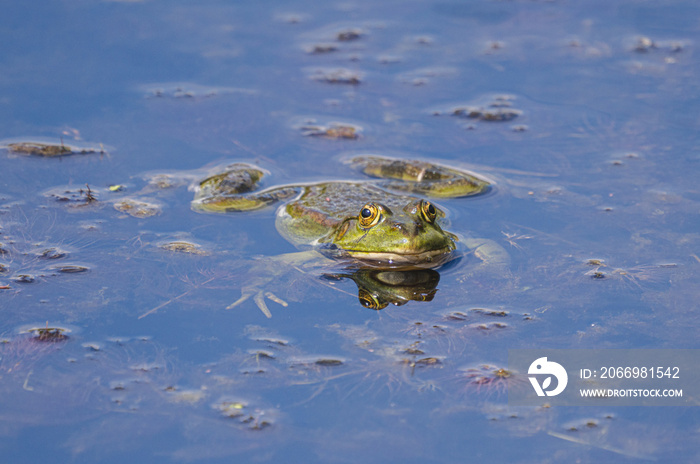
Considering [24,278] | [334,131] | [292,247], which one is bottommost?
[24,278]

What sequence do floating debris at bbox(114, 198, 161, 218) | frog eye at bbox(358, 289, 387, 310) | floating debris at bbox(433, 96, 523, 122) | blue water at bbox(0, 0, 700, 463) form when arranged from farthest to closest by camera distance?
floating debris at bbox(433, 96, 523, 122) < floating debris at bbox(114, 198, 161, 218) < frog eye at bbox(358, 289, 387, 310) < blue water at bbox(0, 0, 700, 463)

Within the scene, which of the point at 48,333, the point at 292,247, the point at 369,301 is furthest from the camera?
the point at 292,247

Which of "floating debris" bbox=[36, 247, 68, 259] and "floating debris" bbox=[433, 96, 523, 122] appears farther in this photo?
"floating debris" bbox=[433, 96, 523, 122]

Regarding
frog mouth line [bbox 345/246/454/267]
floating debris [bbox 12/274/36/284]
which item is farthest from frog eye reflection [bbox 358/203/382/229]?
floating debris [bbox 12/274/36/284]

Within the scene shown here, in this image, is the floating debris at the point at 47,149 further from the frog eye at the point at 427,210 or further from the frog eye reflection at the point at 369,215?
the frog eye at the point at 427,210

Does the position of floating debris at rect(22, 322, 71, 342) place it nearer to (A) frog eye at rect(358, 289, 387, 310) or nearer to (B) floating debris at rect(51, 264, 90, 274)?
(B) floating debris at rect(51, 264, 90, 274)

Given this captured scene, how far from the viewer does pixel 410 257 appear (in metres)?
5.89

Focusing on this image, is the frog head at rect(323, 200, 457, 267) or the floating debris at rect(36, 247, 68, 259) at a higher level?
the frog head at rect(323, 200, 457, 267)

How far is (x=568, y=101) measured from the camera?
28.3 feet

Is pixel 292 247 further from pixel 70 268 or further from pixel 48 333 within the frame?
pixel 48 333

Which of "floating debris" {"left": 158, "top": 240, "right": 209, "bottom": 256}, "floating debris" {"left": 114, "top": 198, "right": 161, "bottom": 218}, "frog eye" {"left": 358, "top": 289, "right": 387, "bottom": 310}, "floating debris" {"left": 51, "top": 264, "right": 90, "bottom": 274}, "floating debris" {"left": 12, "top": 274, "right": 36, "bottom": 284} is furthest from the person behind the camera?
"floating debris" {"left": 114, "top": 198, "right": 161, "bottom": 218}

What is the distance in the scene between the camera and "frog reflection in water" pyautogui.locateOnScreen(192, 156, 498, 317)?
5773 millimetres
